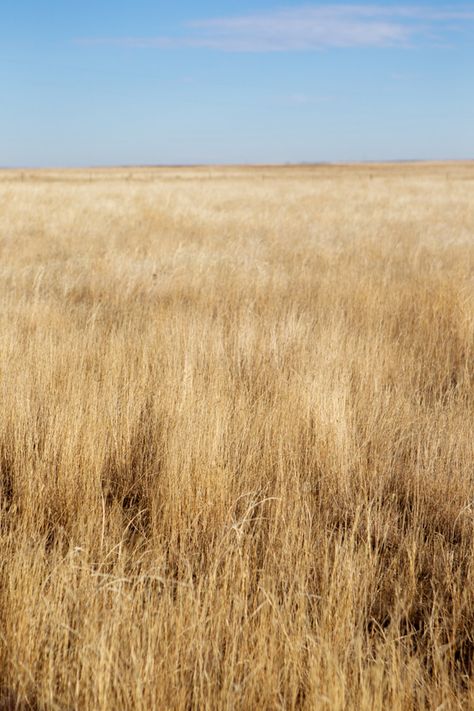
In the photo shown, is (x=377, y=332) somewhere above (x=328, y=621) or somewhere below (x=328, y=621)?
above

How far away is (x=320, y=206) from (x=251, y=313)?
13319 mm

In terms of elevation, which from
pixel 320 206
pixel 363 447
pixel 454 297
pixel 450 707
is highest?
pixel 320 206

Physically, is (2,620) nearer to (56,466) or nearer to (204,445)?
(56,466)

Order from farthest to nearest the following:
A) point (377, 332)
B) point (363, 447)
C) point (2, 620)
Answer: point (377, 332)
point (363, 447)
point (2, 620)

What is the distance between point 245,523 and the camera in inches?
93.1

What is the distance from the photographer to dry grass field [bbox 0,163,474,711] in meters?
1.60

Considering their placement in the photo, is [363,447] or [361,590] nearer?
[361,590]

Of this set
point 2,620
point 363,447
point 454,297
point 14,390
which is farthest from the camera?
point 454,297

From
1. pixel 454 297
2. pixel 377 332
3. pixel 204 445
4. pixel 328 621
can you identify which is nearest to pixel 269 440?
pixel 204 445

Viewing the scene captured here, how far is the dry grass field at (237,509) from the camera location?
160 cm

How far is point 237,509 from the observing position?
2510 mm

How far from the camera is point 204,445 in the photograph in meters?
2.76

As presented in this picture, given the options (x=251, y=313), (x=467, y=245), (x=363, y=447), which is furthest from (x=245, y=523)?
(x=467, y=245)

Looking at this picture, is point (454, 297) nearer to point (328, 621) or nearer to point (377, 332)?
point (377, 332)
